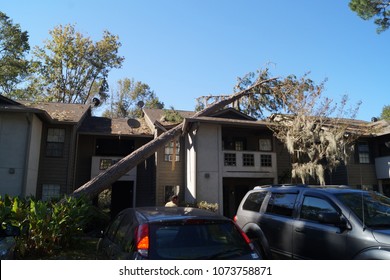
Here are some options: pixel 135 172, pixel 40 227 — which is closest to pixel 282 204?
pixel 40 227

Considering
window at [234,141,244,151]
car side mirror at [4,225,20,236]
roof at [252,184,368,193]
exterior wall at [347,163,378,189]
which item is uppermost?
window at [234,141,244,151]

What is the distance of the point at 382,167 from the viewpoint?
68.0 feet

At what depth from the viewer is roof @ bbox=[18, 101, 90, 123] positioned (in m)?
18.2

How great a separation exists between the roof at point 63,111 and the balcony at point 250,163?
881 centimetres

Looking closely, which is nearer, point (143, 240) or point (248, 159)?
point (143, 240)

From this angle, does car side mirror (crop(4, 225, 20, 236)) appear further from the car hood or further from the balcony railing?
the balcony railing

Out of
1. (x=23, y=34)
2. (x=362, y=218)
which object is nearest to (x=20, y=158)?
(x=362, y=218)

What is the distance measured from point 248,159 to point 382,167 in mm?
9499

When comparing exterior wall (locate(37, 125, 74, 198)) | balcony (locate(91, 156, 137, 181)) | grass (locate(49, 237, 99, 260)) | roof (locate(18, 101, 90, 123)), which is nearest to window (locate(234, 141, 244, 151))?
balcony (locate(91, 156, 137, 181))

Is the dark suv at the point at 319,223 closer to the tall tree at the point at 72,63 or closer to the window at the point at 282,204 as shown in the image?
the window at the point at 282,204

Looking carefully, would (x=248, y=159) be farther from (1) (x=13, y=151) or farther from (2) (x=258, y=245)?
(1) (x=13, y=151)

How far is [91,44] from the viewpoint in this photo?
35469 mm

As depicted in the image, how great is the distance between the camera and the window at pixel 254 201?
7.74m

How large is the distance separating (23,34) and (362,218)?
33.4 meters
